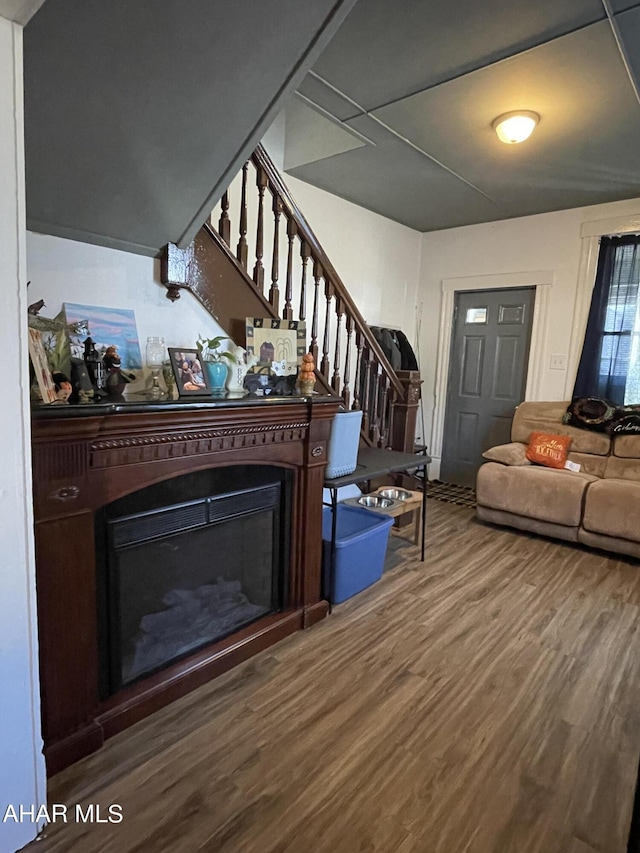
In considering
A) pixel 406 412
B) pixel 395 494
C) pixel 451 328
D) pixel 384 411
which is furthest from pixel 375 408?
pixel 451 328

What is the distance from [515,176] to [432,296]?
66.5 inches

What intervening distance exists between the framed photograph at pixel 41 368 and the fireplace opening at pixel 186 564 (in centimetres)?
41

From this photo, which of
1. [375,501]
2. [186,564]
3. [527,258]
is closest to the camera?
[186,564]

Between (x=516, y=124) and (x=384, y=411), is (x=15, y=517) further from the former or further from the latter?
(x=516, y=124)

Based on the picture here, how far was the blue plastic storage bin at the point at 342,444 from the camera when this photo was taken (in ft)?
8.16

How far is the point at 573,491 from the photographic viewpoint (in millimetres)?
3510

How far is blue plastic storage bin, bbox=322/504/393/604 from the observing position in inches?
101

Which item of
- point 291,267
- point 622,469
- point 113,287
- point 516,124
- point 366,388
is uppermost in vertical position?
point 516,124

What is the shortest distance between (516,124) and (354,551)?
251 centimetres

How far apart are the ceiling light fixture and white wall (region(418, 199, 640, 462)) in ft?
5.67

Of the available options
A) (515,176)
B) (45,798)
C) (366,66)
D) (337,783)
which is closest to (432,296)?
(515,176)

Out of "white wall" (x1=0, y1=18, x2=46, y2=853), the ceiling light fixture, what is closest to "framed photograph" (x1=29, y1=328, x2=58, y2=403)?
"white wall" (x1=0, y1=18, x2=46, y2=853)

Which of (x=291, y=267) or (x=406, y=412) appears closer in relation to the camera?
(x=291, y=267)

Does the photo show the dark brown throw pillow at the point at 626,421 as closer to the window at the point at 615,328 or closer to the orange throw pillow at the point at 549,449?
the window at the point at 615,328
